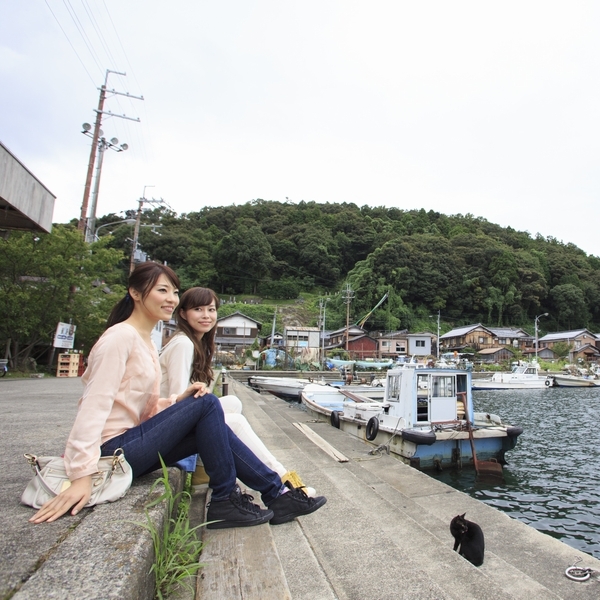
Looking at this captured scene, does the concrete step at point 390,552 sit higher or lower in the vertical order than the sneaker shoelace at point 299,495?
lower

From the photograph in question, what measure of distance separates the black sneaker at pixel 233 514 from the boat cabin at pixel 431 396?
799 cm

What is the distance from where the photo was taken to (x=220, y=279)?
70.8m

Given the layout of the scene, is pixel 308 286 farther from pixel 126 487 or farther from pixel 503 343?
pixel 126 487

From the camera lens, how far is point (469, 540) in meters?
3.73

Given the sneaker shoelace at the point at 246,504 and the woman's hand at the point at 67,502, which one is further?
the sneaker shoelace at the point at 246,504

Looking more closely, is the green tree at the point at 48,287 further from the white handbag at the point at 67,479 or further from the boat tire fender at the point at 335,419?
the white handbag at the point at 67,479

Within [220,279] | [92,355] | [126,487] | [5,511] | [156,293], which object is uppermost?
[220,279]

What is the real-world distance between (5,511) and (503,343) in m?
60.2

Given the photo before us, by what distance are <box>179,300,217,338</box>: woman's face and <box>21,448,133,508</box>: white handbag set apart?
101 cm

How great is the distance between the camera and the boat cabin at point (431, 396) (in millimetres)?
9672

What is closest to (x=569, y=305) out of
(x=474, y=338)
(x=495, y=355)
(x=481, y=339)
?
(x=481, y=339)

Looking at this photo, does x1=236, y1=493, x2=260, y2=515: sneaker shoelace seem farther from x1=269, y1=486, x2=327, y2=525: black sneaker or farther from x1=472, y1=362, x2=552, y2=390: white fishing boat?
x1=472, y1=362, x2=552, y2=390: white fishing boat

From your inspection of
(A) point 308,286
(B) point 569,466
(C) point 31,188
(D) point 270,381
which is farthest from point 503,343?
(C) point 31,188

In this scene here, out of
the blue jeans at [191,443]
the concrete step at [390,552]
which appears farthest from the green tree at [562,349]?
the blue jeans at [191,443]
